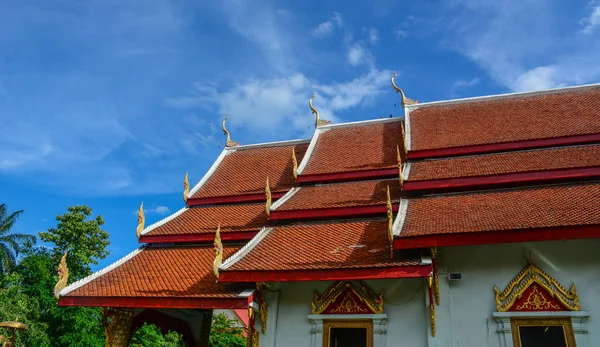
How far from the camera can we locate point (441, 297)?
6820 mm

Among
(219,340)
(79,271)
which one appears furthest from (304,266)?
(79,271)

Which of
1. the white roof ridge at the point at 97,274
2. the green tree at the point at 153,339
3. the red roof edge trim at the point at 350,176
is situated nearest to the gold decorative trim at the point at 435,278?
the red roof edge trim at the point at 350,176

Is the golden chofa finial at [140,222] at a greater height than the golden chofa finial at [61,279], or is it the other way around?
the golden chofa finial at [140,222]

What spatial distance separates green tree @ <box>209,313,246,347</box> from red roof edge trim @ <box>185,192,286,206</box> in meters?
3.44

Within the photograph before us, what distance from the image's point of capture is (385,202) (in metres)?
8.34

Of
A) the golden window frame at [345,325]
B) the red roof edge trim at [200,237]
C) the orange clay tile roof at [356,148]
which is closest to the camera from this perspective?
the golden window frame at [345,325]

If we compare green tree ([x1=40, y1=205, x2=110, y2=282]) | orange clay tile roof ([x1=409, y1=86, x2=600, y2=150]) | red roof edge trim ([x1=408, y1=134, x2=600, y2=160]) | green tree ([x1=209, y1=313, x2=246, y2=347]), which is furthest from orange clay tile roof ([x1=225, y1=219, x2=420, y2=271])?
green tree ([x1=40, y1=205, x2=110, y2=282])

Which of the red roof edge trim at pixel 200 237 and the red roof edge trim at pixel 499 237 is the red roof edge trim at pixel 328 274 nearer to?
the red roof edge trim at pixel 499 237

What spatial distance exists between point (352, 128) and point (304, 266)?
6.16m

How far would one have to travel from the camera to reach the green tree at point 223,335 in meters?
12.4

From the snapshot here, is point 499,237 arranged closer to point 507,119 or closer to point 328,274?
point 328,274

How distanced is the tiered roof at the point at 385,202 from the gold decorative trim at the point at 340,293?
0.53 meters

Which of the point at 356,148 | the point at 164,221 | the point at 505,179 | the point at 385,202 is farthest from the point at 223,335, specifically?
the point at 505,179

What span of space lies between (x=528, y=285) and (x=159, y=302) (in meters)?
5.31
